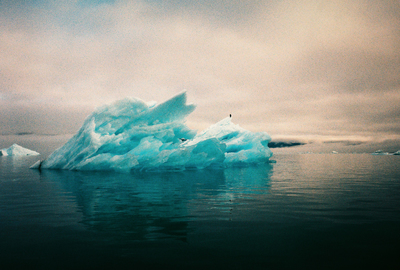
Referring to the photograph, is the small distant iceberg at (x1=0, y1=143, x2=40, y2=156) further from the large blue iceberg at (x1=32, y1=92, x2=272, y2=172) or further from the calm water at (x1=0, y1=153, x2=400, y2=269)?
the calm water at (x1=0, y1=153, x2=400, y2=269)


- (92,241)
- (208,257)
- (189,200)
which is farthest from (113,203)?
(208,257)

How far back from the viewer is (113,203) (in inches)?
322

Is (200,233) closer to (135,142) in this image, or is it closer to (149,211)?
(149,211)

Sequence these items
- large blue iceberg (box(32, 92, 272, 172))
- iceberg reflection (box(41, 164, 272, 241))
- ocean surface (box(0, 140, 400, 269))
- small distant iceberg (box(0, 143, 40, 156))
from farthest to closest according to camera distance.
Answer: small distant iceberg (box(0, 143, 40, 156)), large blue iceberg (box(32, 92, 272, 172)), iceberg reflection (box(41, 164, 272, 241)), ocean surface (box(0, 140, 400, 269))

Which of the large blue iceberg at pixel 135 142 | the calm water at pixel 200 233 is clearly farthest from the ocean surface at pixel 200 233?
the large blue iceberg at pixel 135 142

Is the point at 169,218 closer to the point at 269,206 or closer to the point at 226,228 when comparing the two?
the point at 226,228

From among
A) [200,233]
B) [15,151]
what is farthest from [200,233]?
[15,151]

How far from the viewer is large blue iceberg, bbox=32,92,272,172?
61.4ft

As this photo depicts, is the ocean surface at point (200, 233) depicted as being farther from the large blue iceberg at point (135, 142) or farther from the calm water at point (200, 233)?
the large blue iceberg at point (135, 142)

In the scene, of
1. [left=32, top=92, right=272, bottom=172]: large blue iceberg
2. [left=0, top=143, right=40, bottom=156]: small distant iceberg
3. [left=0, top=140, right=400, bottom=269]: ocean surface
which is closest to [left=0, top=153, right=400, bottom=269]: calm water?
[left=0, top=140, right=400, bottom=269]: ocean surface

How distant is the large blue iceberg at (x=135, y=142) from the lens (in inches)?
737

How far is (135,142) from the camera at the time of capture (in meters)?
20.8

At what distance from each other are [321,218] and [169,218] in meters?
4.13

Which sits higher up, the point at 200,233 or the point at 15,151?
the point at 15,151
